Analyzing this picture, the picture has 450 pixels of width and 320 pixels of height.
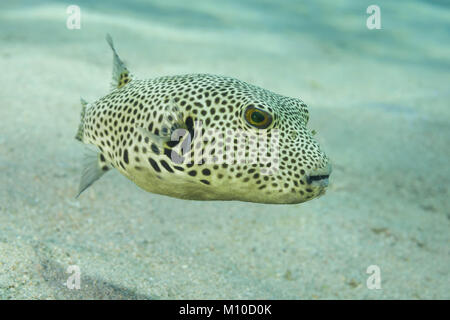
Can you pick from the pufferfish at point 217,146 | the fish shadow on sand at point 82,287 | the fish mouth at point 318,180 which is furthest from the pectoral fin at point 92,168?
the fish mouth at point 318,180

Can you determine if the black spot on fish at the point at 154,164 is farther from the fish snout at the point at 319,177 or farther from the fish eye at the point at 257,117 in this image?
the fish snout at the point at 319,177

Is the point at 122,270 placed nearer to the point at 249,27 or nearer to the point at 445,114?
the point at 445,114

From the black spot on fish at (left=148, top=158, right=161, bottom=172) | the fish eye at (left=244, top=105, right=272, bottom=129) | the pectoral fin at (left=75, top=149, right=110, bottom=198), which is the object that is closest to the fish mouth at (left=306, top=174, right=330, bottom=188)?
the fish eye at (left=244, top=105, right=272, bottom=129)

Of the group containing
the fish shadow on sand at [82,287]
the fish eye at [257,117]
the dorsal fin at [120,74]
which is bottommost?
the fish shadow on sand at [82,287]

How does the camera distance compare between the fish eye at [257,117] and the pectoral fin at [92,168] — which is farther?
the pectoral fin at [92,168]

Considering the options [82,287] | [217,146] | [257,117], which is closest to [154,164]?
[217,146]

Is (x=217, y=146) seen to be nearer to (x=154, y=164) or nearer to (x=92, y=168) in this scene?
(x=154, y=164)
